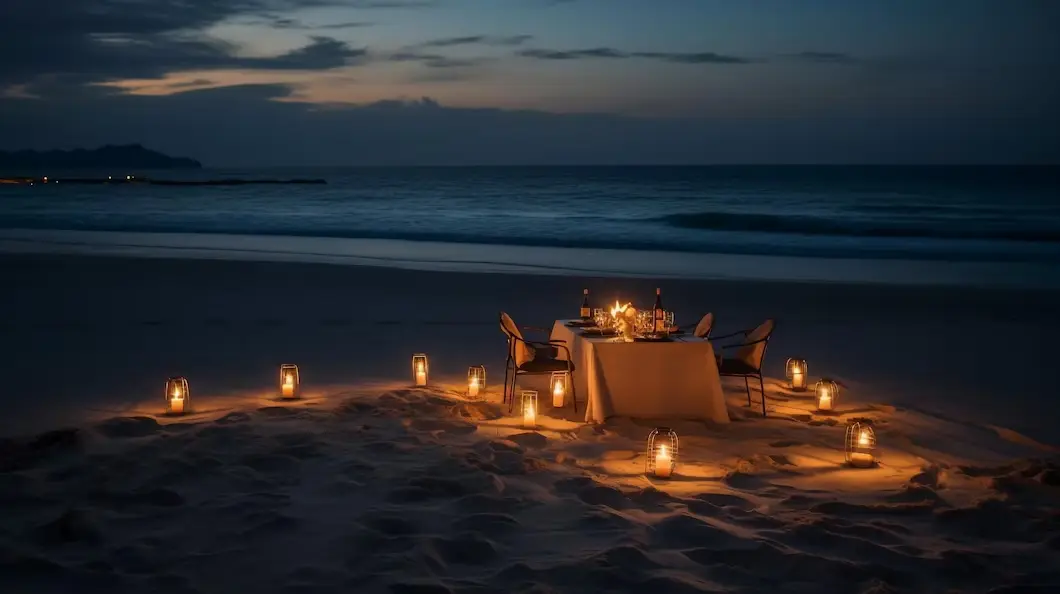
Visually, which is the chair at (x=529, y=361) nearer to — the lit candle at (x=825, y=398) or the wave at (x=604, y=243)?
the lit candle at (x=825, y=398)

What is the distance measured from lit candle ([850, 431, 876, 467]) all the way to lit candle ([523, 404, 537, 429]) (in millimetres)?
2030

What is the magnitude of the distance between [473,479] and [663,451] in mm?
1052

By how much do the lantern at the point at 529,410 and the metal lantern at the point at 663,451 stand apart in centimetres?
128

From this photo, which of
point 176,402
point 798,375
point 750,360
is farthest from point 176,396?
point 798,375

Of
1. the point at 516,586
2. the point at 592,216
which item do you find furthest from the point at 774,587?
the point at 592,216

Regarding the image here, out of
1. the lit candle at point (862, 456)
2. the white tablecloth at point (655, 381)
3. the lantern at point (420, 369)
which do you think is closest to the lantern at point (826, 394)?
the white tablecloth at point (655, 381)

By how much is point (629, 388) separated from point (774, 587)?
8.87 feet

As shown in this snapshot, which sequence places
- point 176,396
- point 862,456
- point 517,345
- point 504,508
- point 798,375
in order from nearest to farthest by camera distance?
point 504,508, point 862,456, point 176,396, point 517,345, point 798,375

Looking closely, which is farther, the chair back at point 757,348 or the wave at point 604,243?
the wave at point 604,243

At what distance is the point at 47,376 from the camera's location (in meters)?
7.74

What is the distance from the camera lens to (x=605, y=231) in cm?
2816

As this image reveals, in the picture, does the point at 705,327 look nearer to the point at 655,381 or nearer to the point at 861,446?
the point at 655,381

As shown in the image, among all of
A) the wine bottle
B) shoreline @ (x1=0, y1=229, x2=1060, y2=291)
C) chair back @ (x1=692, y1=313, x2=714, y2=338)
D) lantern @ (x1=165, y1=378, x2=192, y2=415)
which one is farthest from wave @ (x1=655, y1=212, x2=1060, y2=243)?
lantern @ (x1=165, y1=378, x2=192, y2=415)

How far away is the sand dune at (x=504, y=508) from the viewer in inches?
149
